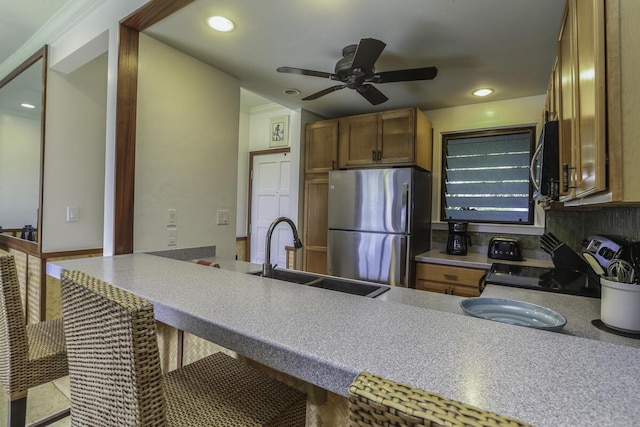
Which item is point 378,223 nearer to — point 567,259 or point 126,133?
point 567,259

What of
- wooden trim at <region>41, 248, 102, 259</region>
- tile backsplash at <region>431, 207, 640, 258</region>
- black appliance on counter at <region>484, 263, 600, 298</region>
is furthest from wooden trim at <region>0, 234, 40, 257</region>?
tile backsplash at <region>431, 207, 640, 258</region>

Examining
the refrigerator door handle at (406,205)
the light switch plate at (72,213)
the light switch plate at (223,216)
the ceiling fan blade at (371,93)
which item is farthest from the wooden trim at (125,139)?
the refrigerator door handle at (406,205)

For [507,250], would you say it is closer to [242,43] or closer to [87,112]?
[242,43]

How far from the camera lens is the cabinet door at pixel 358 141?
317 centimetres

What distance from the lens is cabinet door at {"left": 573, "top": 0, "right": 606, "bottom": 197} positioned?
2.72ft

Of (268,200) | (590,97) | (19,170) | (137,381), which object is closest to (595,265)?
(590,97)

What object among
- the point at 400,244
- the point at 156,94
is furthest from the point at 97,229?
the point at 400,244

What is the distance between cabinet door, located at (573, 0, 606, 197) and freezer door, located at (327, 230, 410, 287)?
68.1 inches

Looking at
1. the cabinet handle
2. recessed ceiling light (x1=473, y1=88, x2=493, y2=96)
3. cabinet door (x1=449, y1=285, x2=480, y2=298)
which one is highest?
recessed ceiling light (x1=473, y1=88, x2=493, y2=96)

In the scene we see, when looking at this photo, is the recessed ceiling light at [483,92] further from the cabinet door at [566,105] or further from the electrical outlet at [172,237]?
the electrical outlet at [172,237]

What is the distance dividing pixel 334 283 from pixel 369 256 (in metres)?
1.33

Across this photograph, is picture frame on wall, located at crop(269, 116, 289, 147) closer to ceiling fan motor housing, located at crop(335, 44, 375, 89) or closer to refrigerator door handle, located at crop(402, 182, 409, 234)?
refrigerator door handle, located at crop(402, 182, 409, 234)

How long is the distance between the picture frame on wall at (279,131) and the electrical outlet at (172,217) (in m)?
2.31

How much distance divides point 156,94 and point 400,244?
2157mm
